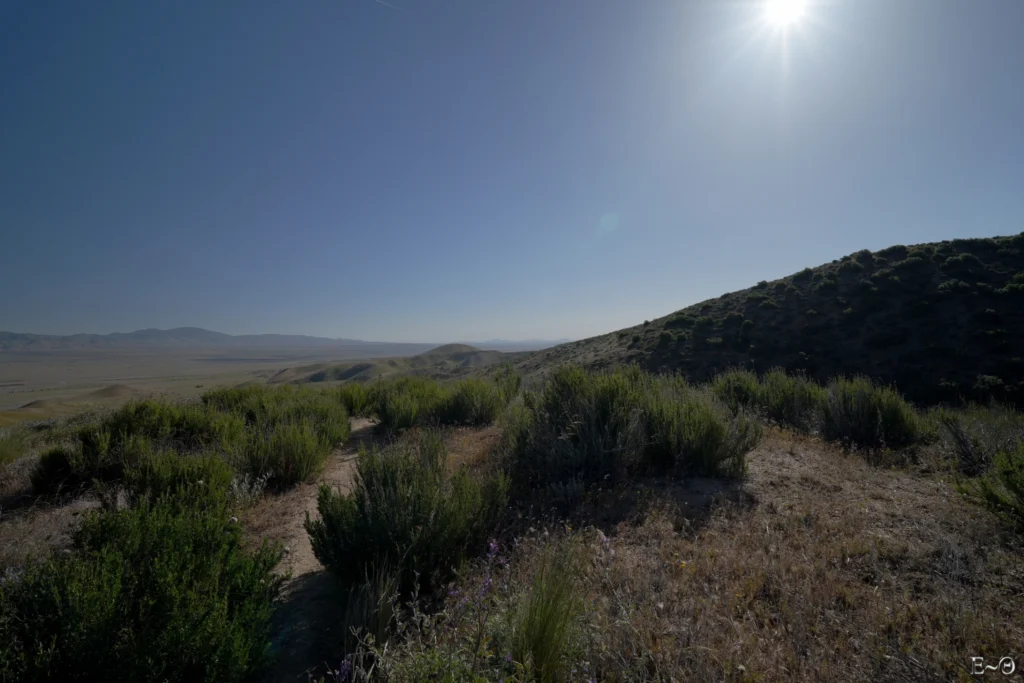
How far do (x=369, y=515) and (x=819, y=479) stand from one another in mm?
4809

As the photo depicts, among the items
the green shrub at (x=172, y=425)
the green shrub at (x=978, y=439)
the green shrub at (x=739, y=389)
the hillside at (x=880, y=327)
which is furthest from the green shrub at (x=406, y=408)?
the hillside at (x=880, y=327)

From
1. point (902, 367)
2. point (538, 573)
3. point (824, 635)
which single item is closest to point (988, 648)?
point (824, 635)

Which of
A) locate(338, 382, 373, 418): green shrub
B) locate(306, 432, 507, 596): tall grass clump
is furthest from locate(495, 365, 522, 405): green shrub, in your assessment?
locate(306, 432, 507, 596): tall grass clump

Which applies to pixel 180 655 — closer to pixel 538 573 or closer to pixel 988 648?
pixel 538 573

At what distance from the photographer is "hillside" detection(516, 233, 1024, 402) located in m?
14.9

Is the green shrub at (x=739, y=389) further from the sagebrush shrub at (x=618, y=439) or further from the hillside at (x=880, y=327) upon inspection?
the hillside at (x=880, y=327)

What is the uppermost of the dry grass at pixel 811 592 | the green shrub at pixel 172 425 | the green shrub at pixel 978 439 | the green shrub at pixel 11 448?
the green shrub at pixel 172 425

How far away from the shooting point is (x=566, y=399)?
577cm

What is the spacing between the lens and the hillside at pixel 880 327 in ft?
48.9

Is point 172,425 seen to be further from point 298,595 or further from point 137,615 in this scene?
point 137,615

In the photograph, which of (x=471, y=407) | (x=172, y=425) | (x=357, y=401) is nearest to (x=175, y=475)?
(x=172, y=425)

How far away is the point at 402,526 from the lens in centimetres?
300

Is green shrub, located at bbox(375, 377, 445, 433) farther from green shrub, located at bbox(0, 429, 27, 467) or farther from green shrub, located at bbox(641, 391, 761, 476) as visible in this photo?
green shrub, located at bbox(0, 429, 27, 467)

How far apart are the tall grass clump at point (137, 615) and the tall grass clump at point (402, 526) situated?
657mm
